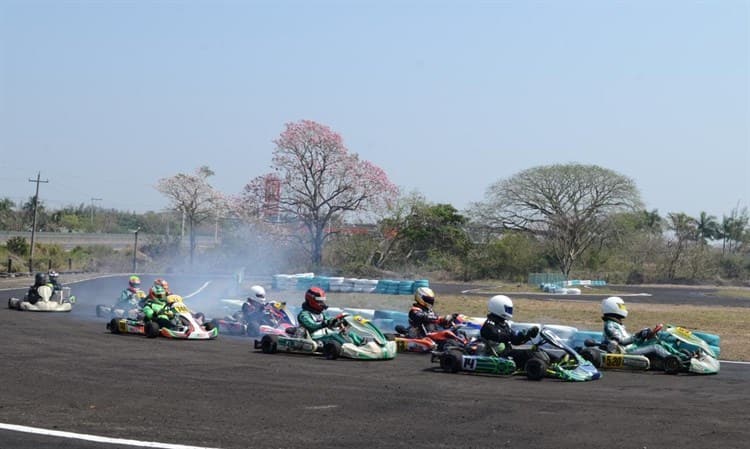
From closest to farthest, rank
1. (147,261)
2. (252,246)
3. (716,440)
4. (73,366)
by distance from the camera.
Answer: (716,440) → (73,366) → (252,246) → (147,261)

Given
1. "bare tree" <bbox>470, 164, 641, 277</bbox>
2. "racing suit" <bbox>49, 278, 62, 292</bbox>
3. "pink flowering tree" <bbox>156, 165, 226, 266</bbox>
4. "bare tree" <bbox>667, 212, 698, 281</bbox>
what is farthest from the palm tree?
"racing suit" <bbox>49, 278, 62, 292</bbox>

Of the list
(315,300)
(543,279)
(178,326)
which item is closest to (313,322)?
(315,300)

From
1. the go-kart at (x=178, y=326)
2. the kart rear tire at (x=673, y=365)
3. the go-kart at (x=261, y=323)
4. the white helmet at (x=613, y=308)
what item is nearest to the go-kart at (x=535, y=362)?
the kart rear tire at (x=673, y=365)

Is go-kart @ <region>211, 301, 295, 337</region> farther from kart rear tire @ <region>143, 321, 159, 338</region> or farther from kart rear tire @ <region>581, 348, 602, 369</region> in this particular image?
kart rear tire @ <region>581, 348, 602, 369</region>

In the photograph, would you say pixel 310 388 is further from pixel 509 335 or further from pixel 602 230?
pixel 602 230

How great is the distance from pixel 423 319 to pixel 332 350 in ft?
7.93

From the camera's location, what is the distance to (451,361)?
42.1ft

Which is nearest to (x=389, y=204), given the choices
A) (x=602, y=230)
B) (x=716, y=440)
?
(x=602, y=230)

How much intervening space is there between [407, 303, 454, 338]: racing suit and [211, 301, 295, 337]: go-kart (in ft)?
11.1

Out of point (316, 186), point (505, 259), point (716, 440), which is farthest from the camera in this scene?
point (505, 259)

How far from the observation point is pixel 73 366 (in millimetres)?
12016

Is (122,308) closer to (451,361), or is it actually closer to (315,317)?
(315,317)

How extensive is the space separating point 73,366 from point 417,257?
45002 millimetres

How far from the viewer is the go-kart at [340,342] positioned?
1422cm
